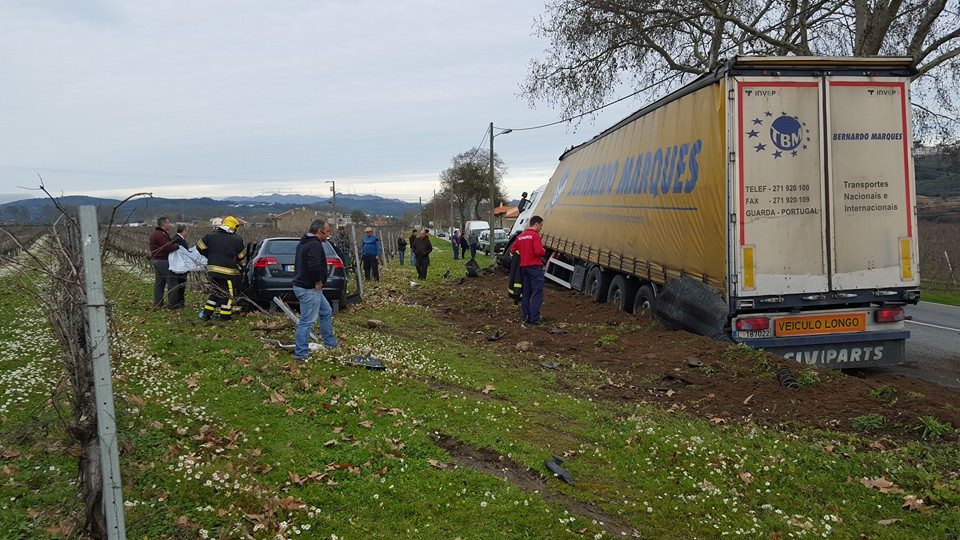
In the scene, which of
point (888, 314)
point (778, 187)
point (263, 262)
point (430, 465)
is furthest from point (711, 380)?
point (263, 262)

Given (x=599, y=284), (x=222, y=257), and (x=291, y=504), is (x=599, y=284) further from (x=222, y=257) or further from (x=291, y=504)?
(x=291, y=504)

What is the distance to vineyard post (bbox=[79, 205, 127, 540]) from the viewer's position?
10.3ft

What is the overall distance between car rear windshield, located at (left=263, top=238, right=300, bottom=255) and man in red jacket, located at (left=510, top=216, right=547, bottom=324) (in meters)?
4.29

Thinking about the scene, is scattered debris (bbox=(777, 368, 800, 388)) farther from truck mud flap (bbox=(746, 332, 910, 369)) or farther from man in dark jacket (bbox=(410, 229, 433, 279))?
man in dark jacket (bbox=(410, 229, 433, 279))

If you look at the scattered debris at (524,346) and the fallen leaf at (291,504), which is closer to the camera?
the fallen leaf at (291,504)

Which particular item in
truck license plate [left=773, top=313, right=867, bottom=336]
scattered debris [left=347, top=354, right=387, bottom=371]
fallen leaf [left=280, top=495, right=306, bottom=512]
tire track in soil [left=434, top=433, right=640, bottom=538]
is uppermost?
truck license plate [left=773, top=313, right=867, bottom=336]

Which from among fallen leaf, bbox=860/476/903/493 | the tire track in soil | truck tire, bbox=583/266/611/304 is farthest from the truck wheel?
the tire track in soil

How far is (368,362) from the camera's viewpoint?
7.75m

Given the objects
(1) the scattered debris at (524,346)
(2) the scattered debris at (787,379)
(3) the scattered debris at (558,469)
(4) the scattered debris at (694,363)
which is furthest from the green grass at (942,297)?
(3) the scattered debris at (558,469)

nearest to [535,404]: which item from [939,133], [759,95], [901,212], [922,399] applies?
[922,399]

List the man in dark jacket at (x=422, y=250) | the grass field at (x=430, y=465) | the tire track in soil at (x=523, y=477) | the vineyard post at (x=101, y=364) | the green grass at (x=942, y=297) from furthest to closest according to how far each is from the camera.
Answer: the man in dark jacket at (x=422, y=250) → the green grass at (x=942, y=297) → the tire track in soil at (x=523, y=477) → the grass field at (x=430, y=465) → the vineyard post at (x=101, y=364)

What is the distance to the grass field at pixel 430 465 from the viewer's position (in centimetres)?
418

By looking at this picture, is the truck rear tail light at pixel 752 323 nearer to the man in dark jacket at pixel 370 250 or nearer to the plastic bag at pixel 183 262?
the plastic bag at pixel 183 262

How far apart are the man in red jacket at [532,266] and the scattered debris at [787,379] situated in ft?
16.4
